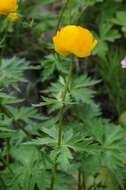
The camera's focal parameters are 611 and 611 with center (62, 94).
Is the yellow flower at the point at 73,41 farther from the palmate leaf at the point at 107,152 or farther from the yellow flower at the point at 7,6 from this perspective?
the palmate leaf at the point at 107,152

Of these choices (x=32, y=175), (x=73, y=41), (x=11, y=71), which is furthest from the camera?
(x=11, y=71)

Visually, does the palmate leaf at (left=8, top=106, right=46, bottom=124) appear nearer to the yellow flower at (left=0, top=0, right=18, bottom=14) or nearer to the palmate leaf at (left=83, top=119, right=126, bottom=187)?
the palmate leaf at (left=83, top=119, right=126, bottom=187)

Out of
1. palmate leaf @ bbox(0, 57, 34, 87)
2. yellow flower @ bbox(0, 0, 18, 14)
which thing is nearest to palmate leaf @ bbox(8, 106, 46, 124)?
palmate leaf @ bbox(0, 57, 34, 87)

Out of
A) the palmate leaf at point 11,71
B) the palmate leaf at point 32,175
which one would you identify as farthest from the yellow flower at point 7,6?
the palmate leaf at point 32,175

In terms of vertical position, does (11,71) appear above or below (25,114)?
above

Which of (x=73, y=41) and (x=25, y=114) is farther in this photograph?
(x=25, y=114)

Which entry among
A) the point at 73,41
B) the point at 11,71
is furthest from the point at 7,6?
the point at 11,71

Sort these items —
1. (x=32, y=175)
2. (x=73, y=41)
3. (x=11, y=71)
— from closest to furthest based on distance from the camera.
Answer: (x=73, y=41) → (x=32, y=175) → (x=11, y=71)

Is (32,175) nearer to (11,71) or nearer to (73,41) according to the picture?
(11,71)
